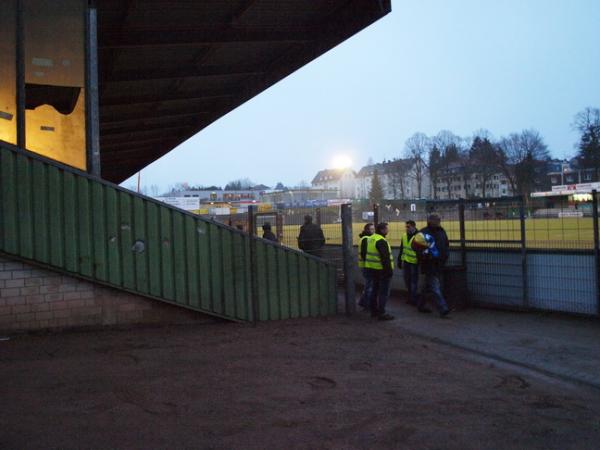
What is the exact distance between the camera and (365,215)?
46.2ft

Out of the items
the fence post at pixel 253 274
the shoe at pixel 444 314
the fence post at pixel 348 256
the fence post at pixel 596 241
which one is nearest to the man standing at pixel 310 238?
the fence post at pixel 348 256

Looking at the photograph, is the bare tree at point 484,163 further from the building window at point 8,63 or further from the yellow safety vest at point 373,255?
the building window at point 8,63

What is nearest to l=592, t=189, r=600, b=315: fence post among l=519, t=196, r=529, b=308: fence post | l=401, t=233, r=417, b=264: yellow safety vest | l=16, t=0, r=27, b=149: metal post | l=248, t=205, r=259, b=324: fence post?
l=519, t=196, r=529, b=308: fence post

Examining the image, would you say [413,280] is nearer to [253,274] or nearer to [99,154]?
[253,274]

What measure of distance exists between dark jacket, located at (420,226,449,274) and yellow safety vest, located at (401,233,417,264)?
0.51m

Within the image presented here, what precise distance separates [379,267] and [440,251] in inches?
50.6

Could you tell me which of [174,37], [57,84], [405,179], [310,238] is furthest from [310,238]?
[405,179]

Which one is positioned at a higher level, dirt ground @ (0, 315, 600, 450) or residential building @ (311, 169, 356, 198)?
residential building @ (311, 169, 356, 198)

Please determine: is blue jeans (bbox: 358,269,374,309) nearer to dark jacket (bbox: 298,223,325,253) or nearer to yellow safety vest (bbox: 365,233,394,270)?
yellow safety vest (bbox: 365,233,394,270)

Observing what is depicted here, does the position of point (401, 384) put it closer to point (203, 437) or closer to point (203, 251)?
point (203, 437)

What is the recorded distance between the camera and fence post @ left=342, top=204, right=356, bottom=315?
9.87 meters

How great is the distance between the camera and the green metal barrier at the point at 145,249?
7910 millimetres

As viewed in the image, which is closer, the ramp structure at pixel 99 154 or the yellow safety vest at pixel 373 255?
the ramp structure at pixel 99 154

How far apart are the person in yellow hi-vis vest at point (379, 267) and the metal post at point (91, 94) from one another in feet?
16.7
